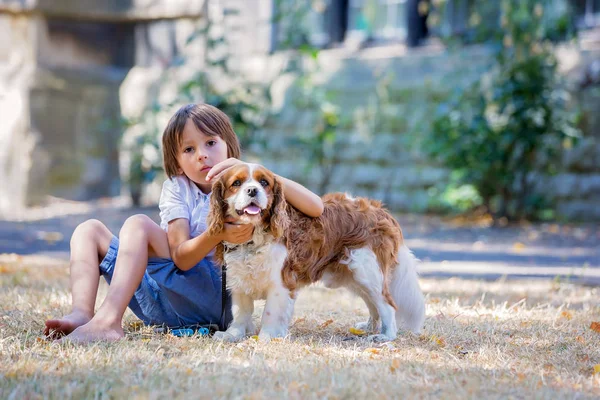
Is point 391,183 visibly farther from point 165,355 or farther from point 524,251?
point 165,355

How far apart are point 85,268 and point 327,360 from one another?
1.24 m

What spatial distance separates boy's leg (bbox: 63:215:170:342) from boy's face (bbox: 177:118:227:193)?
0.32m

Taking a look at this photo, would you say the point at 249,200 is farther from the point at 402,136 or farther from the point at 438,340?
the point at 402,136

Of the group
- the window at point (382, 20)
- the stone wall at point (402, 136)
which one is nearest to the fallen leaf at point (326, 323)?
the stone wall at point (402, 136)

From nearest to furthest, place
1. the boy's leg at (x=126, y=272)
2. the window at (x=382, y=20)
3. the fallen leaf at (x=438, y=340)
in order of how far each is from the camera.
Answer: the boy's leg at (x=126, y=272), the fallen leaf at (x=438, y=340), the window at (x=382, y=20)

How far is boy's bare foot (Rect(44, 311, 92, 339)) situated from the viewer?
3299 mm

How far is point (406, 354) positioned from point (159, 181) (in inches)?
326

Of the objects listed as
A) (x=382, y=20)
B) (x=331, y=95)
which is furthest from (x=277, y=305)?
(x=382, y=20)

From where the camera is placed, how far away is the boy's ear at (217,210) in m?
3.28

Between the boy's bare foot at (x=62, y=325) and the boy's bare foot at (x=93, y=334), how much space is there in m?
0.07

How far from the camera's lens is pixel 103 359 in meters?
2.89

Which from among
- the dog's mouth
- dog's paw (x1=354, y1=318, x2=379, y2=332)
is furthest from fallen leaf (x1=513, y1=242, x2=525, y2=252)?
the dog's mouth

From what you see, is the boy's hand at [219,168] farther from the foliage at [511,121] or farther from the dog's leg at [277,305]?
the foliage at [511,121]

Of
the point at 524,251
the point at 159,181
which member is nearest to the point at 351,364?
the point at 524,251
